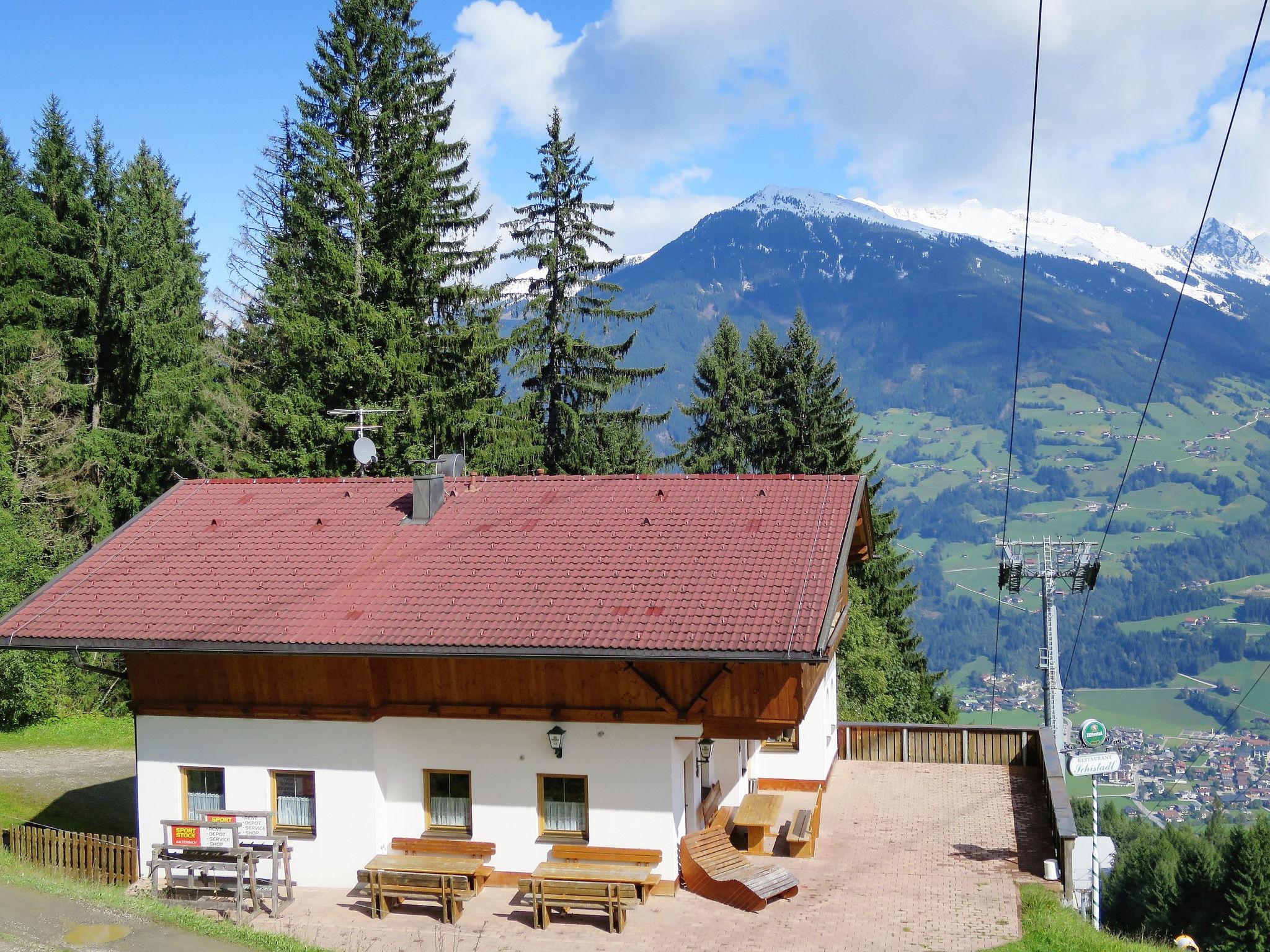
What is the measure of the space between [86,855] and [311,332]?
52.2 ft

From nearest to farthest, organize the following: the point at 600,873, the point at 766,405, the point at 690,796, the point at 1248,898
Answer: the point at 600,873 < the point at 690,796 < the point at 1248,898 < the point at 766,405

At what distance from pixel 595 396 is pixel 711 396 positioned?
1298 centimetres

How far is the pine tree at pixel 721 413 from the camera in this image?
155 feet

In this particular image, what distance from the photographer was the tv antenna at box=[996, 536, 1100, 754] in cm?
2891

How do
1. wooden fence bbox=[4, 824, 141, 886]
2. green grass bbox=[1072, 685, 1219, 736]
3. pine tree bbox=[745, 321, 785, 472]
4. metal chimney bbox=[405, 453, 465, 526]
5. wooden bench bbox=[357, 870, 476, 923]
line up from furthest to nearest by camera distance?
green grass bbox=[1072, 685, 1219, 736]
pine tree bbox=[745, 321, 785, 472]
metal chimney bbox=[405, 453, 465, 526]
wooden fence bbox=[4, 824, 141, 886]
wooden bench bbox=[357, 870, 476, 923]

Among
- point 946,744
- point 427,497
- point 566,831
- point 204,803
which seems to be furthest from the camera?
point 946,744

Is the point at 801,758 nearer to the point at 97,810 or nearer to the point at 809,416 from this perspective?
the point at 97,810

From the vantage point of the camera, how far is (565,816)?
621 inches

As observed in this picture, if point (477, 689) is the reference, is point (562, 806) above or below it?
below

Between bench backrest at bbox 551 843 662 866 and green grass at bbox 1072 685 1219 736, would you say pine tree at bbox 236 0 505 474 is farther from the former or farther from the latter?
green grass at bbox 1072 685 1219 736

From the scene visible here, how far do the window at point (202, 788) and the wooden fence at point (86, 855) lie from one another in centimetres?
104

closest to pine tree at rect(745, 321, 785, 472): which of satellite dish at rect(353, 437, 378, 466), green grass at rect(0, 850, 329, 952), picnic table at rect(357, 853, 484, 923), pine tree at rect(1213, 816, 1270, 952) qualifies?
pine tree at rect(1213, 816, 1270, 952)

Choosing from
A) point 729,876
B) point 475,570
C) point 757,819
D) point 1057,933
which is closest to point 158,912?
point 475,570

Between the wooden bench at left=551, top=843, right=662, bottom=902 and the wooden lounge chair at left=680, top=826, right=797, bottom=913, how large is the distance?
1.75 feet
